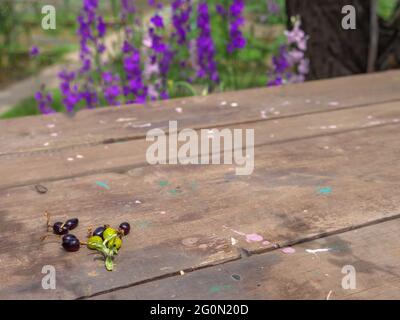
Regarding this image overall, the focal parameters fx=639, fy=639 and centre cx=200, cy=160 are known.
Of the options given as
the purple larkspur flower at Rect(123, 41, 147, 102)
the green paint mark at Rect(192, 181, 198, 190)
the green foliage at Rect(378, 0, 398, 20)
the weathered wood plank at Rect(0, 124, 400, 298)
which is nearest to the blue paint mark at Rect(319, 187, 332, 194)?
the weathered wood plank at Rect(0, 124, 400, 298)

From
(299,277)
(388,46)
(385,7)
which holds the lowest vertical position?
(299,277)

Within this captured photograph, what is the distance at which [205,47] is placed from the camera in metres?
3.07

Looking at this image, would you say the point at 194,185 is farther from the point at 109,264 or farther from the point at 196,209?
the point at 109,264

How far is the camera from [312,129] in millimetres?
1827

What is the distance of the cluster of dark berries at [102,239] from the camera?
1.09m

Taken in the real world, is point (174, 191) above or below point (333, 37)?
below

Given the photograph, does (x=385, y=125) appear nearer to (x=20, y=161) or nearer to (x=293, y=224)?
(x=293, y=224)

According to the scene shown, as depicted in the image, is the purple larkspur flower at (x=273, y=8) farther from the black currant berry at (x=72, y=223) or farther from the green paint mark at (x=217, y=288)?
the green paint mark at (x=217, y=288)

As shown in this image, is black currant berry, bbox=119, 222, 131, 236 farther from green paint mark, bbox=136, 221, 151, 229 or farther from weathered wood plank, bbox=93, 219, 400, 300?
weathered wood plank, bbox=93, 219, 400, 300

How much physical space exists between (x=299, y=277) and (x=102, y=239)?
0.35m

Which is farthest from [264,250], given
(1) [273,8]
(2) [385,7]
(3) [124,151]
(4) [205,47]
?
(2) [385,7]

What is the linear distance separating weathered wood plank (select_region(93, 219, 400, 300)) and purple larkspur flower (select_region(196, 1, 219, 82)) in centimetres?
204

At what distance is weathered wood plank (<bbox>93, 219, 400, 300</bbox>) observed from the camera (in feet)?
3.21
